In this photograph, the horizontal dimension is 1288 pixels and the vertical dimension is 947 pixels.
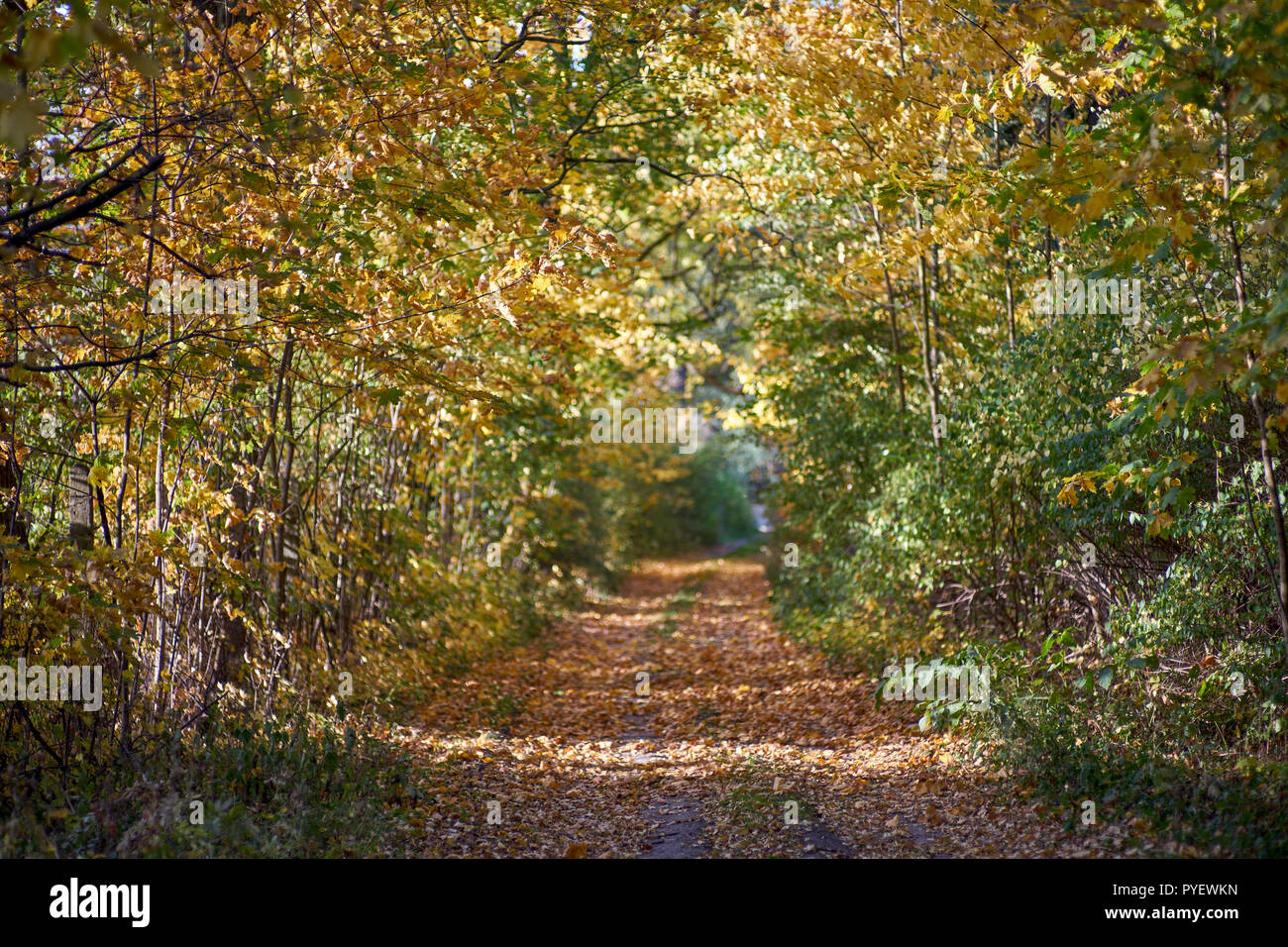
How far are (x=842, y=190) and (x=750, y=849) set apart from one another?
6043mm

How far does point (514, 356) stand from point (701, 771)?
496 cm

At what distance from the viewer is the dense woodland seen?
4.70 meters

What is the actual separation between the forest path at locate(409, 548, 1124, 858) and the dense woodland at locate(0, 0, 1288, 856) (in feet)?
1.26

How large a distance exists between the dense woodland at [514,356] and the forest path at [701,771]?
0.38 metres

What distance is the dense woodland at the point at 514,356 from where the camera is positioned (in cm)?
470

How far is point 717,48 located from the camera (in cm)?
912
